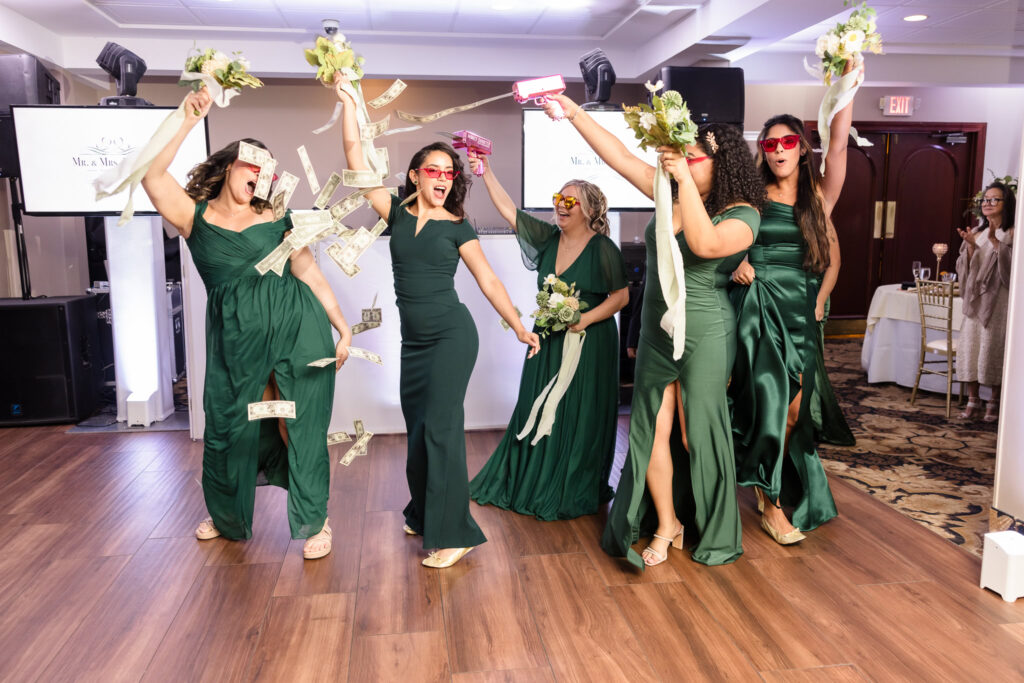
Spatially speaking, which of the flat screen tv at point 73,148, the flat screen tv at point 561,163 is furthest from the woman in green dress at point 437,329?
the flat screen tv at point 73,148

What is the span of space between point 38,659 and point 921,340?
581 cm

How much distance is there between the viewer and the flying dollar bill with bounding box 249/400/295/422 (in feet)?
9.70

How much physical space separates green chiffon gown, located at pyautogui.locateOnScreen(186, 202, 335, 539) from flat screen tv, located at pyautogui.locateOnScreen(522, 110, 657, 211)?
7.84 feet

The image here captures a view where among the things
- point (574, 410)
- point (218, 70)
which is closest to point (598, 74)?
point (574, 410)

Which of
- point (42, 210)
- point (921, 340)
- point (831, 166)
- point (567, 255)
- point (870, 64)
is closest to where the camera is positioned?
point (831, 166)

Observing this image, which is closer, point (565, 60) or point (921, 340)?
point (921, 340)

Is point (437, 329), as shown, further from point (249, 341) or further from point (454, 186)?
point (249, 341)

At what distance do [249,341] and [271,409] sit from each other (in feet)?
0.89

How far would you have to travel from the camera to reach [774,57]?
8117 mm

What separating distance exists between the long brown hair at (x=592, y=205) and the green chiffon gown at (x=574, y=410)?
0.05 m

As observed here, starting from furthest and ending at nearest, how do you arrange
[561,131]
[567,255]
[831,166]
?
1. [561,131]
2. [567,255]
3. [831,166]

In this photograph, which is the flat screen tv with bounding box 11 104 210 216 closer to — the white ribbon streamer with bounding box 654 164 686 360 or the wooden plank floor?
the wooden plank floor

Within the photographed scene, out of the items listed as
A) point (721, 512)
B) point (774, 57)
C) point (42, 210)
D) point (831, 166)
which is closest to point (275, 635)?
point (721, 512)

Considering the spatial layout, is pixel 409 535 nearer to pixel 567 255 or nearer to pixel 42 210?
pixel 567 255
